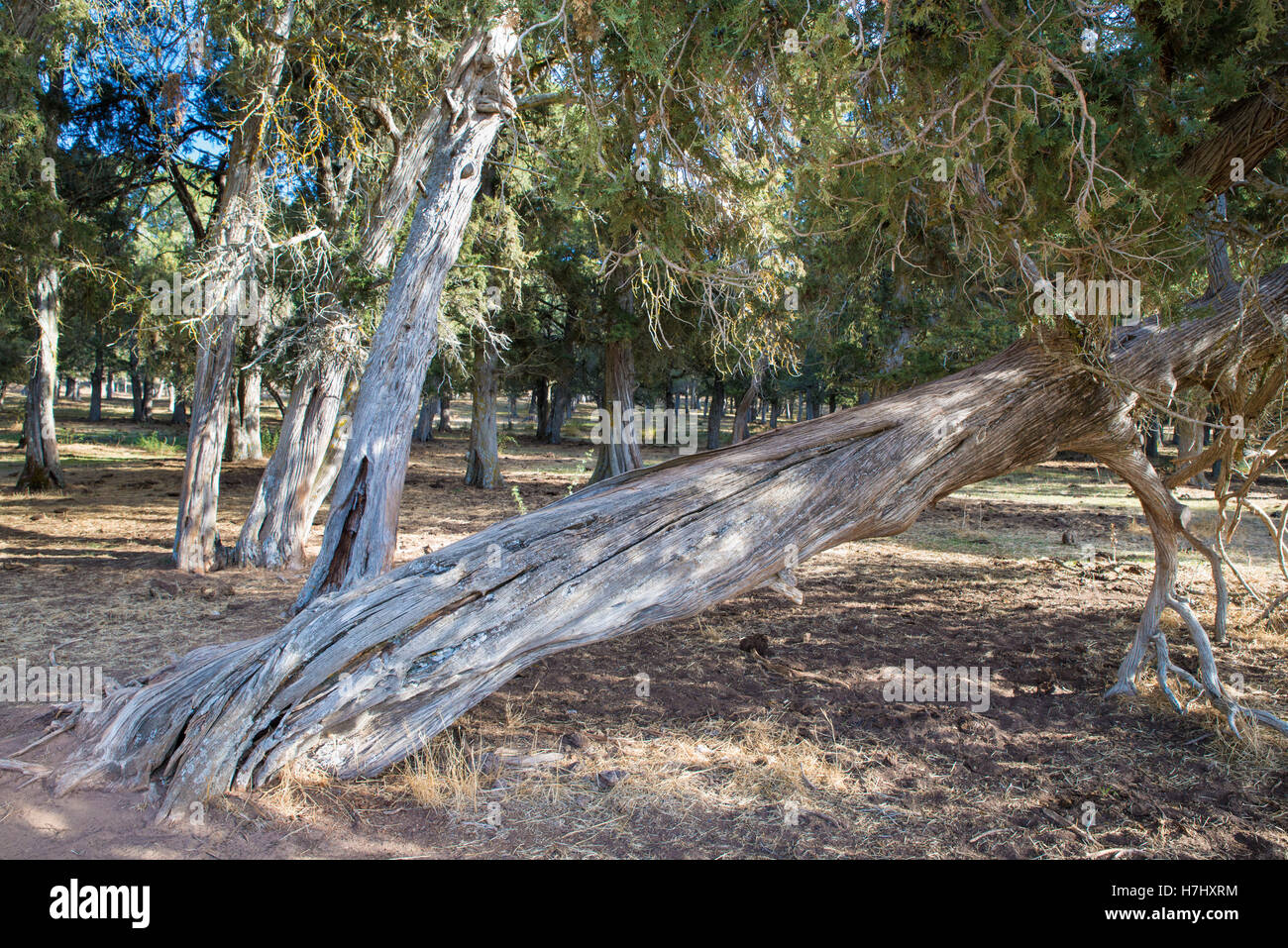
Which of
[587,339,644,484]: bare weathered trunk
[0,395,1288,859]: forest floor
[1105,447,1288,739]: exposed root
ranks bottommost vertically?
[0,395,1288,859]: forest floor

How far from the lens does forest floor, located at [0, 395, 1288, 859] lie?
344 cm

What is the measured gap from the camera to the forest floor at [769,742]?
344cm

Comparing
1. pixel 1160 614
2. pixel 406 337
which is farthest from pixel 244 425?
pixel 1160 614

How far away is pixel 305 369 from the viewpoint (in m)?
8.41

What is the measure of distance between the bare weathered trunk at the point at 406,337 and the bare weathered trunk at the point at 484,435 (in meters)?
10.8

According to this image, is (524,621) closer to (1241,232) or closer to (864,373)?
(1241,232)

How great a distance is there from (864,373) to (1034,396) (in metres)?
6.66

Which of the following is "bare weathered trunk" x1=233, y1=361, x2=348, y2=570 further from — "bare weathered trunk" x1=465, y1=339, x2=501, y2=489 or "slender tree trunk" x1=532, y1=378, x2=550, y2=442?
"slender tree trunk" x1=532, y1=378, x2=550, y2=442

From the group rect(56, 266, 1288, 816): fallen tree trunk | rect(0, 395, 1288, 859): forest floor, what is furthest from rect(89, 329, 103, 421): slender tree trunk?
rect(56, 266, 1288, 816): fallen tree trunk

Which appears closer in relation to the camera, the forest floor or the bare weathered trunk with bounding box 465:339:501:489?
the forest floor

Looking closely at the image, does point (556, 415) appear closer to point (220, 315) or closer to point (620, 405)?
point (620, 405)

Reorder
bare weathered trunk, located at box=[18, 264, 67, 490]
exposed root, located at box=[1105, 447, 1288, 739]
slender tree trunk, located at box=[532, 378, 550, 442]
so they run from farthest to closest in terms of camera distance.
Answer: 1. slender tree trunk, located at box=[532, 378, 550, 442]
2. bare weathered trunk, located at box=[18, 264, 67, 490]
3. exposed root, located at box=[1105, 447, 1288, 739]

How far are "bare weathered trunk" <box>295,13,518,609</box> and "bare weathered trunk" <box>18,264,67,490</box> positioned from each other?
1067 centimetres

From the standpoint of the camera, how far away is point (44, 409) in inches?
568
